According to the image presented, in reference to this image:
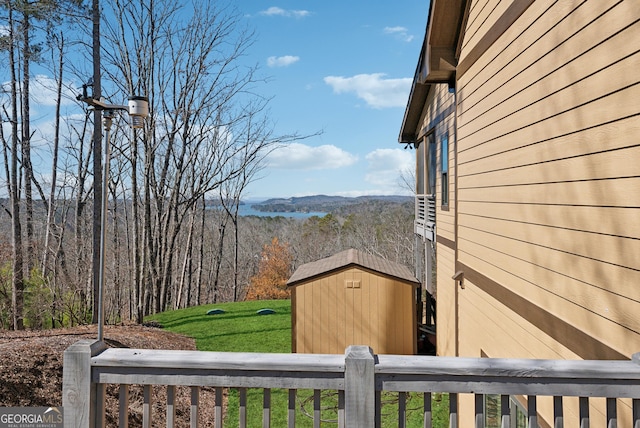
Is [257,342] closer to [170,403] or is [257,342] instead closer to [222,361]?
[170,403]

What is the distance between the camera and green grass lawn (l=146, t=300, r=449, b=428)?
6199 millimetres

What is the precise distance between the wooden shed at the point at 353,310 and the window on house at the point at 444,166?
202 cm

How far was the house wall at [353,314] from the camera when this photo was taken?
8164mm

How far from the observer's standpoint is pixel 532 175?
10.5ft

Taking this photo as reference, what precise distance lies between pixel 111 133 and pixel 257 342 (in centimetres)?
910

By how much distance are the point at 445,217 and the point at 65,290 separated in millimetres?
11579

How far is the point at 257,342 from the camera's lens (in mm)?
10023

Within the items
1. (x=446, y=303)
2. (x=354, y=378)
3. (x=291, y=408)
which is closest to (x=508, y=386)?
(x=354, y=378)

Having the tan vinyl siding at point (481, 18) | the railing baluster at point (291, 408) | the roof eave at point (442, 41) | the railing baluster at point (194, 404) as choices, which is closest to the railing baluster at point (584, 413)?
the railing baluster at point (291, 408)

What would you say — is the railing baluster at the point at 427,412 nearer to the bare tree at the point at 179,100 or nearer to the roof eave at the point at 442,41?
the roof eave at the point at 442,41

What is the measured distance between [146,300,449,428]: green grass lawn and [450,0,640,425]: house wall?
2279 mm

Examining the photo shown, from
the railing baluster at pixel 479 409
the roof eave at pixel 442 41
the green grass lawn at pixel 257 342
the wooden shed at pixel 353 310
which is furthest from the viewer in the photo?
the wooden shed at pixel 353 310

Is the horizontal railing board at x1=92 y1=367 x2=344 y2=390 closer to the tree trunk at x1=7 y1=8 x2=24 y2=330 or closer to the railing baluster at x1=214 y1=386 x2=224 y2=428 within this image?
the railing baluster at x1=214 y1=386 x2=224 y2=428

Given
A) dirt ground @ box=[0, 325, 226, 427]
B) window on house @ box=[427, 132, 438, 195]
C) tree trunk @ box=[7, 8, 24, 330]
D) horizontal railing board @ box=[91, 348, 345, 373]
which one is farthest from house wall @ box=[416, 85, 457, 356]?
tree trunk @ box=[7, 8, 24, 330]
